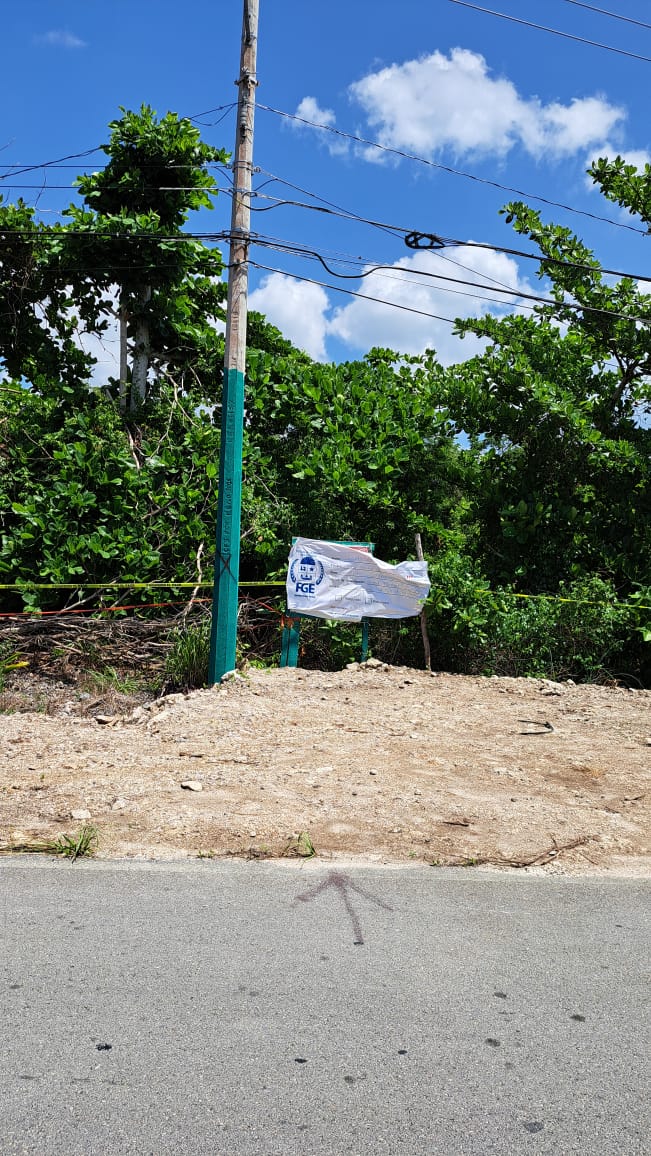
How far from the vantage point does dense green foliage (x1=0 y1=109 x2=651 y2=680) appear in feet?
40.4

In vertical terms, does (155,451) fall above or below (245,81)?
below

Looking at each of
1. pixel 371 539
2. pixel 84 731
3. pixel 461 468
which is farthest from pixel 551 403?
pixel 84 731

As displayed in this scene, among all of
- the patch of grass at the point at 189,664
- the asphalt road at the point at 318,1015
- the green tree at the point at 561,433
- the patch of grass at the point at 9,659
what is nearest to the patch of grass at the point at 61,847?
the asphalt road at the point at 318,1015

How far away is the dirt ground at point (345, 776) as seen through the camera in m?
5.36

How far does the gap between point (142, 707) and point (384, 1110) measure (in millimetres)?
6678

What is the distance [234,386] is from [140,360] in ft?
16.8

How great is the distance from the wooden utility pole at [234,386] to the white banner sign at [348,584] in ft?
4.04

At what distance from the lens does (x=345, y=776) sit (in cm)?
658

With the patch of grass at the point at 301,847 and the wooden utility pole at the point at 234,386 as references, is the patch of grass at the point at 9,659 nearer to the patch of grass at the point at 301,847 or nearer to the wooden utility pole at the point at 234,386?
the wooden utility pole at the point at 234,386

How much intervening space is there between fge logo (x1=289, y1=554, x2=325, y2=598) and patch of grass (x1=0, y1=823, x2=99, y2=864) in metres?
6.00

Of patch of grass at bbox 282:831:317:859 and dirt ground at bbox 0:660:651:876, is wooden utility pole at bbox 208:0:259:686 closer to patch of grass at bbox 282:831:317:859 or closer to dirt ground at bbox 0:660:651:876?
dirt ground at bbox 0:660:651:876

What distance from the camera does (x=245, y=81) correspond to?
9.95m

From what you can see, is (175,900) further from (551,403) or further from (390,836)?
(551,403)

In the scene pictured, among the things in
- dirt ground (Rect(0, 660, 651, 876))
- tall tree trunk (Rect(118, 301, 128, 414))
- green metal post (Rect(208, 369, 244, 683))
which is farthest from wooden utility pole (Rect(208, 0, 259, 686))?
tall tree trunk (Rect(118, 301, 128, 414))
